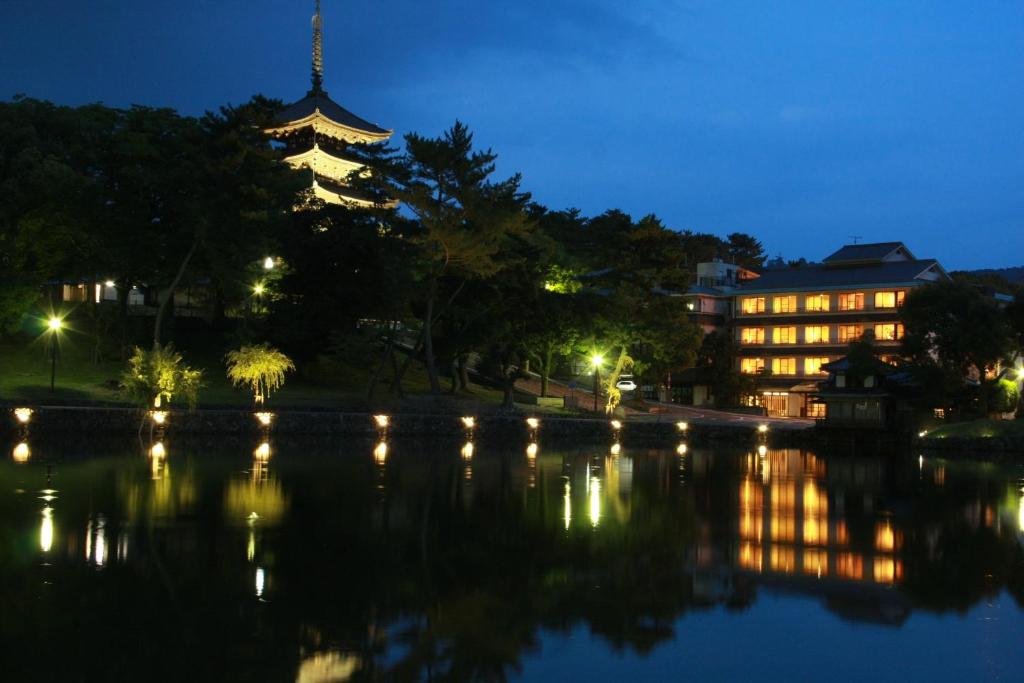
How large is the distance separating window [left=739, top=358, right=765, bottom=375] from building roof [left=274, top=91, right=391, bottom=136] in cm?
3170

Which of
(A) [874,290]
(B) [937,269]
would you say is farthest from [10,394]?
(B) [937,269]

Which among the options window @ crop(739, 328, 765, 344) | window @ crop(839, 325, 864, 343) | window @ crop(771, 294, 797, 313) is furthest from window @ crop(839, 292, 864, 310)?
window @ crop(739, 328, 765, 344)

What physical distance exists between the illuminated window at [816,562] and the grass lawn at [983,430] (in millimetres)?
33970

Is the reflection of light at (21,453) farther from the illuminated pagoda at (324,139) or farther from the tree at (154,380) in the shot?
the illuminated pagoda at (324,139)

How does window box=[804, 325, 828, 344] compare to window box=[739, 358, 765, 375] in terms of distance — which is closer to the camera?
window box=[804, 325, 828, 344]

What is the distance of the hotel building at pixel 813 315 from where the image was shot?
67875mm

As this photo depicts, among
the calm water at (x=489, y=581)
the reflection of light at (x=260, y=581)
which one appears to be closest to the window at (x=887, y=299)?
the calm water at (x=489, y=581)

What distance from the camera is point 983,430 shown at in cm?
Answer: 4612

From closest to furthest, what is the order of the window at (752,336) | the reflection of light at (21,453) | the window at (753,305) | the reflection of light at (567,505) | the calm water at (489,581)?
1. the calm water at (489,581)
2. the reflection of light at (567,505)
3. the reflection of light at (21,453)
4. the window at (752,336)
5. the window at (753,305)

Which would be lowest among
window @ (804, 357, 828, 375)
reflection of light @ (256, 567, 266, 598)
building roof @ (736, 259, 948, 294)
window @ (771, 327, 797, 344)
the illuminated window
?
the illuminated window

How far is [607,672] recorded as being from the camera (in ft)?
32.0

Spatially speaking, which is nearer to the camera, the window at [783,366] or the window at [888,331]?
the window at [888,331]

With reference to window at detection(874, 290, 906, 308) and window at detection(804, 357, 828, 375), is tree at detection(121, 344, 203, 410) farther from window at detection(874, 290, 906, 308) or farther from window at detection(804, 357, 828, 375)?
window at detection(874, 290, 906, 308)

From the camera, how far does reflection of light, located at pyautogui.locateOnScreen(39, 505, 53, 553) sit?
14561 millimetres
